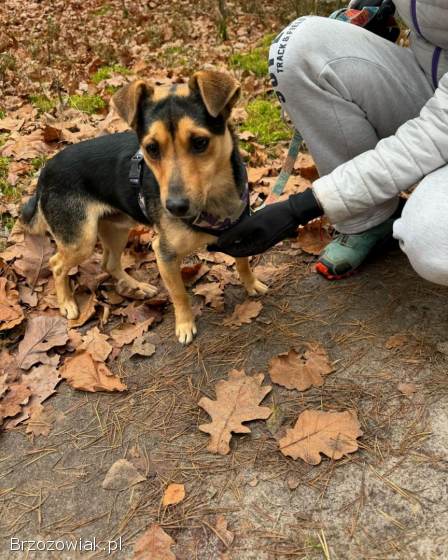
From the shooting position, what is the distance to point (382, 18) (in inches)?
136

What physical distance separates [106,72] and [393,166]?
6198 millimetres

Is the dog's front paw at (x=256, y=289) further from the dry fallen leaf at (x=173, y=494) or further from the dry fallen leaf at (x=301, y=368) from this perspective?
the dry fallen leaf at (x=173, y=494)

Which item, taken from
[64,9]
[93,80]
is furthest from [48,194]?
[64,9]

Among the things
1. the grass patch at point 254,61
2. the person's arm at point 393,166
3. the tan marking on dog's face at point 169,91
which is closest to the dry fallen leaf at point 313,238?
the person's arm at point 393,166

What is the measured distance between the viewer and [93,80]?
758 cm

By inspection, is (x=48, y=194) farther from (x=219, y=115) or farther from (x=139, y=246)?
(x=219, y=115)

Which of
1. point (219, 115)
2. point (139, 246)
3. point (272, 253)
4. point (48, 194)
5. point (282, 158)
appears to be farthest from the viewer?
point (282, 158)

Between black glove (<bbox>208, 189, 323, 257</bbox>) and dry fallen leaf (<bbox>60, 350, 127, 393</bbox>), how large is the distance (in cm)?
112

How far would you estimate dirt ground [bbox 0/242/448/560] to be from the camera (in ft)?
7.07

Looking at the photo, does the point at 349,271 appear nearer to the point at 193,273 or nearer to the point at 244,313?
the point at 244,313

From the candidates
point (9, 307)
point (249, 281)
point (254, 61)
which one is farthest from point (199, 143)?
point (254, 61)

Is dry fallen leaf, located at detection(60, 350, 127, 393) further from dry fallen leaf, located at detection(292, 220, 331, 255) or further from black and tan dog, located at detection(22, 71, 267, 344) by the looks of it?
dry fallen leaf, located at detection(292, 220, 331, 255)

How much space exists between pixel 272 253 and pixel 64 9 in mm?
10643

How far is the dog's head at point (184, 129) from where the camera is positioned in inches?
108
